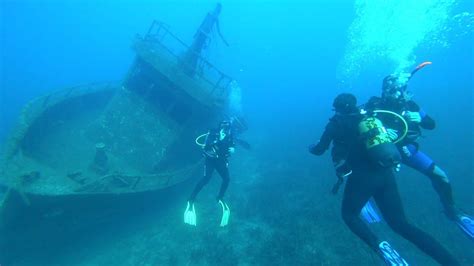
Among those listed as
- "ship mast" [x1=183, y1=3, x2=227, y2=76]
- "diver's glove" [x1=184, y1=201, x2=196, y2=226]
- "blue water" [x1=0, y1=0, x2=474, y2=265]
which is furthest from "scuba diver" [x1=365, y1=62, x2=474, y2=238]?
"ship mast" [x1=183, y1=3, x2=227, y2=76]

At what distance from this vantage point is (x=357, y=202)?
513 cm

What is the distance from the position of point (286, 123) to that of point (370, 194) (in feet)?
78.0

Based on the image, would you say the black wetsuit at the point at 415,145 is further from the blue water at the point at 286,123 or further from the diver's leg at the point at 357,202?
the blue water at the point at 286,123

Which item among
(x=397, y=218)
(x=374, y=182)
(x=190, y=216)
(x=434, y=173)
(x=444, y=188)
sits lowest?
(x=190, y=216)

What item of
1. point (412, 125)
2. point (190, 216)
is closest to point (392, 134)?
point (412, 125)

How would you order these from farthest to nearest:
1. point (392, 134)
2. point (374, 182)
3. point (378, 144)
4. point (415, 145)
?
1. point (415, 145)
2. point (392, 134)
3. point (374, 182)
4. point (378, 144)

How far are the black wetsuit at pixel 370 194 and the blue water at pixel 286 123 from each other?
4.81ft

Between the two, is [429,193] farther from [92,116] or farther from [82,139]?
[92,116]

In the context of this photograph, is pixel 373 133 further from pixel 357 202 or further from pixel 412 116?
pixel 412 116

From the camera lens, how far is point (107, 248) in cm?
1005

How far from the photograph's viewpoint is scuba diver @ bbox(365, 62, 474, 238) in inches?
238

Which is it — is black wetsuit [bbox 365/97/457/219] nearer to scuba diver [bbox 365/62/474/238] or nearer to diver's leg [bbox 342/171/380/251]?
scuba diver [bbox 365/62/474/238]

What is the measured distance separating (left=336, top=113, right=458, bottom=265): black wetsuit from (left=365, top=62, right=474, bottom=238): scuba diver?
945mm

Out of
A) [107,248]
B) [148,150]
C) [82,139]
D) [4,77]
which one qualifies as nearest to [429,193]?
[148,150]
